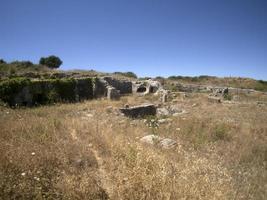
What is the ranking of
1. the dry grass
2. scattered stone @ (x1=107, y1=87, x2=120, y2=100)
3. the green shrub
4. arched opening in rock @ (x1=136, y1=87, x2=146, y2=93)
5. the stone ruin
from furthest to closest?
1. arched opening in rock @ (x1=136, y1=87, x2=146, y2=93)
2. scattered stone @ (x1=107, y1=87, x2=120, y2=100)
3. the stone ruin
4. the green shrub
5. the dry grass

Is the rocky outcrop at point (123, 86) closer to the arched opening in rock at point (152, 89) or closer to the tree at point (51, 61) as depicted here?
the arched opening in rock at point (152, 89)

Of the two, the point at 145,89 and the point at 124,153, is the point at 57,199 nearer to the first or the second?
the point at 124,153

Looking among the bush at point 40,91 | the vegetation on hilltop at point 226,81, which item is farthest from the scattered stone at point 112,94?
the vegetation on hilltop at point 226,81

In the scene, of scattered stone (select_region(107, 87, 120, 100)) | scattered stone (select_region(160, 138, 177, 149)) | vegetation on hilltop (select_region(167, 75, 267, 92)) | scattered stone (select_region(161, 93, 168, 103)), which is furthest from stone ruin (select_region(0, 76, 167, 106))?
vegetation on hilltop (select_region(167, 75, 267, 92))

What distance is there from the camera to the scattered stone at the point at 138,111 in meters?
12.2

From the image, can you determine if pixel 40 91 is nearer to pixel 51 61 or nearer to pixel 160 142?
pixel 160 142

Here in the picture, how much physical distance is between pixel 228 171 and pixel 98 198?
8.54 ft

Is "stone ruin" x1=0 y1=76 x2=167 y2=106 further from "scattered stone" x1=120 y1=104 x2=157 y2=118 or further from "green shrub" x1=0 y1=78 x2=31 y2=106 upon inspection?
"scattered stone" x1=120 y1=104 x2=157 y2=118

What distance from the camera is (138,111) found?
12.7 m

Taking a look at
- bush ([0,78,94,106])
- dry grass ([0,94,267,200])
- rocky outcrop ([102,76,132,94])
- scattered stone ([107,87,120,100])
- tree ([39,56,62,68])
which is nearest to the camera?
dry grass ([0,94,267,200])

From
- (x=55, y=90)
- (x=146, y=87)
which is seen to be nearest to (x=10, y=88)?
(x=55, y=90)

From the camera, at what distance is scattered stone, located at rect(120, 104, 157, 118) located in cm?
1222

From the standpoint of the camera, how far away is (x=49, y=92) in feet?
53.3

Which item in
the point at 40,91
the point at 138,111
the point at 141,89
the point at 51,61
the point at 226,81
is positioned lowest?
the point at 138,111
